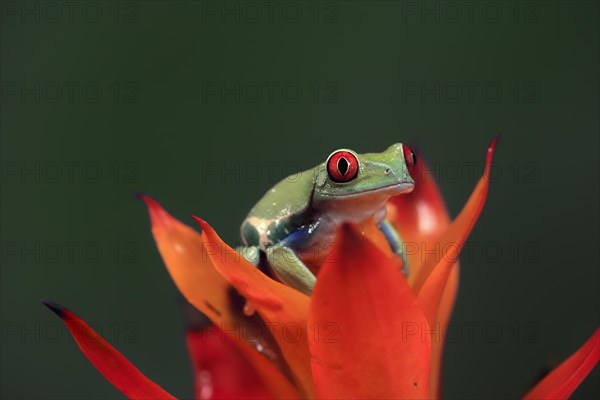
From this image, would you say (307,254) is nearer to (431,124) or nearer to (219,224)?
(219,224)

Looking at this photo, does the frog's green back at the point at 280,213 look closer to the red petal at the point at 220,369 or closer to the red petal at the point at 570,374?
the red petal at the point at 220,369

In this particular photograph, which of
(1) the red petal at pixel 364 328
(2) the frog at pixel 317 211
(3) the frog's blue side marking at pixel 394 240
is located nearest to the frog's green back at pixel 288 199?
(2) the frog at pixel 317 211

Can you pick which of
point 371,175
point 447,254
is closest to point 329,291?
point 447,254

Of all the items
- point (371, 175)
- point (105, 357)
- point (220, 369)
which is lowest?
point (220, 369)

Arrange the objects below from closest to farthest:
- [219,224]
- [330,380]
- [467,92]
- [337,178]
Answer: [330,380] → [337,178] → [219,224] → [467,92]

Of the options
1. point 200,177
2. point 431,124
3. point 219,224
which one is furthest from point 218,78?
point 431,124

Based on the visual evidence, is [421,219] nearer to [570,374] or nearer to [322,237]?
[322,237]
